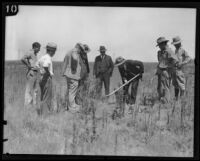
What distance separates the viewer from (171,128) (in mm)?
5457

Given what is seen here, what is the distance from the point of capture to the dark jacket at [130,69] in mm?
5465

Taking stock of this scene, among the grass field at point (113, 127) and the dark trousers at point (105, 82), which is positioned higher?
the dark trousers at point (105, 82)

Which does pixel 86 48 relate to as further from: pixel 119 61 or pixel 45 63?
pixel 45 63

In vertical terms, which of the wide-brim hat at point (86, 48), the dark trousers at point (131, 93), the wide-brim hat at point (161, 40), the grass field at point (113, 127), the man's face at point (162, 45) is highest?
the wide-brim hat at point (161, 40)

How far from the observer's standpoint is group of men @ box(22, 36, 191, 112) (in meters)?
5.47

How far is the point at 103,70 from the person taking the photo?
551 centimetres

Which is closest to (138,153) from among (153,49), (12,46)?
(153,49)

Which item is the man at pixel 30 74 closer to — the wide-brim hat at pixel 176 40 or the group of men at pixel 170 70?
the group of men at pixel 170 70

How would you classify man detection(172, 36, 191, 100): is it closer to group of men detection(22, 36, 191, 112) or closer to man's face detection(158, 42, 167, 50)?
group of men detection(22, 36, 191, 112)

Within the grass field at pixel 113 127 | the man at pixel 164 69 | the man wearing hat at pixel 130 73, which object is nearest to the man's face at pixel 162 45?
the man at pixel 164 69

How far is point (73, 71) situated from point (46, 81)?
0.41 metres

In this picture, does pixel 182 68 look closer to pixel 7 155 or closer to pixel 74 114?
pixel 74 114

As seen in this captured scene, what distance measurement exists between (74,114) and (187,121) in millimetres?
1568

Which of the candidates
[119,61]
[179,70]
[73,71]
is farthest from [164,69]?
[73,71]
